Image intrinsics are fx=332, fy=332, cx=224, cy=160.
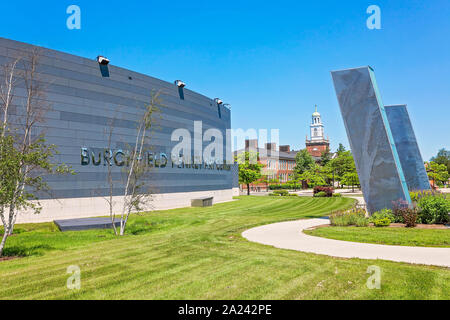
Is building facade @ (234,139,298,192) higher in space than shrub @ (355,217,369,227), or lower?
higher

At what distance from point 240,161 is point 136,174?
147 ft

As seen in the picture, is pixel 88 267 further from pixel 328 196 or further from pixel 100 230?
pixel 328 196

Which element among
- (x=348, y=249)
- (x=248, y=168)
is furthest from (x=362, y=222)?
(x=248, y=168)

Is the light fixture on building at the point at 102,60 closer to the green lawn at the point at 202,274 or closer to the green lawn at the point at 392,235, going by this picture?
the green lawn at the point at 202,274

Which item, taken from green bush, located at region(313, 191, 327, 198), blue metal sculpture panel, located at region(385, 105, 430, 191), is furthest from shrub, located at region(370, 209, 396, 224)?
green bush, located at region(313, 191, 327, 198)

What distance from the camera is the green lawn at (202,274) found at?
23.1 feet

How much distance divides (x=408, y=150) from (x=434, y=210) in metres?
11.0

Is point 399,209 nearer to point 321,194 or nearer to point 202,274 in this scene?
point 202,274

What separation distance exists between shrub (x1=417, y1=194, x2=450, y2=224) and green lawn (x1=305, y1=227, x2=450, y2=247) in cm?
228

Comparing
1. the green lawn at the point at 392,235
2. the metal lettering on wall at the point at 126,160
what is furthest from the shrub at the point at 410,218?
the metal lettering on wall at the point at 126,160

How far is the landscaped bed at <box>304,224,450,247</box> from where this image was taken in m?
11.9

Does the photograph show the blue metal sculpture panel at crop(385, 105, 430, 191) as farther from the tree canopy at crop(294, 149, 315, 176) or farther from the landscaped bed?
the tree canopy at crop(294, 149, 315, 176)

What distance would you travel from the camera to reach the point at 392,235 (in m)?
13.1
